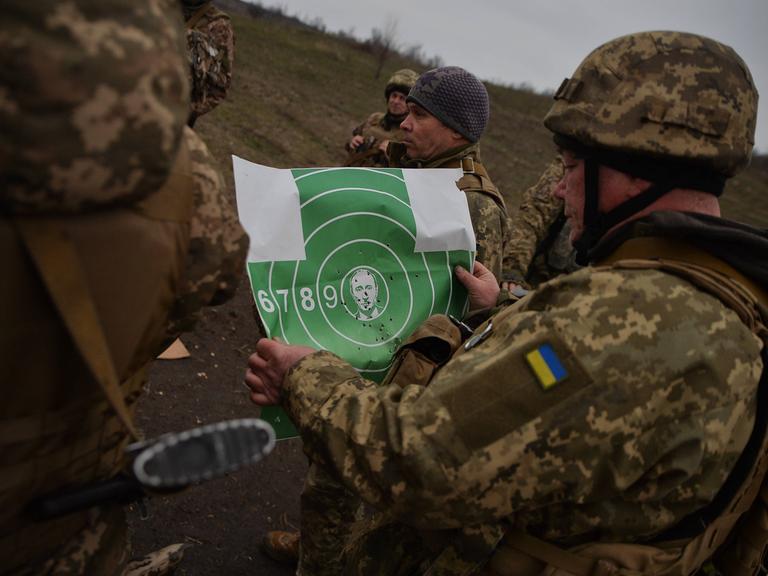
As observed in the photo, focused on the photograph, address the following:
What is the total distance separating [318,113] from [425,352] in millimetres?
14178

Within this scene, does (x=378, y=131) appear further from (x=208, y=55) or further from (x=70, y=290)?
(x=70, y=290)

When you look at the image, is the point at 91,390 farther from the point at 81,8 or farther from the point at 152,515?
the point at 152,515

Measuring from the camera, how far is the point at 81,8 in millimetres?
911

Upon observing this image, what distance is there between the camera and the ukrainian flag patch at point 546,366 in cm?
145

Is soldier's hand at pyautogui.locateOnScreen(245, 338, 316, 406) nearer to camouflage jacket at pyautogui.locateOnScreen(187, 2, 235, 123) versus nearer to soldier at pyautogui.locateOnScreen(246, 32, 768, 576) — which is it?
soldier at pyautogui.locateOnScreen(246, 32, 768, 576)

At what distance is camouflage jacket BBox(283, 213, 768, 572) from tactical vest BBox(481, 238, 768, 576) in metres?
0.05

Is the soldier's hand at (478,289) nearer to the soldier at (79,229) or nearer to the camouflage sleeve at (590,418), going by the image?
the camouflage sleeve at (590,418)

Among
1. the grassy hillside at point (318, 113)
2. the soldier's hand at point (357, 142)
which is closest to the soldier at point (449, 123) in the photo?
the soldier's hand at point (357, 142)

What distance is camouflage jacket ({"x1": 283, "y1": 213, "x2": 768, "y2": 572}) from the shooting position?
144cm

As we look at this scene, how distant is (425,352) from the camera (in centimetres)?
211

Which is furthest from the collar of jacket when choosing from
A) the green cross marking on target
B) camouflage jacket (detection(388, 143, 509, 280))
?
the green cross marking on target

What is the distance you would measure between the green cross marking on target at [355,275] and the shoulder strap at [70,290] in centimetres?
118

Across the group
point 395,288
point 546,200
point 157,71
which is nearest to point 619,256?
point 395,288

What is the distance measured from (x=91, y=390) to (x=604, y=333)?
1.10 metres
